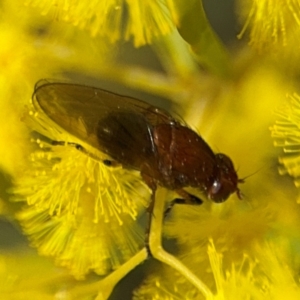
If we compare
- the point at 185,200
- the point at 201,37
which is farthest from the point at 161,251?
the point at 201,37

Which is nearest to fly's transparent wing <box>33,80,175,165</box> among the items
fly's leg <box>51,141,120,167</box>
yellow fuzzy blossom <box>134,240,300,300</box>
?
fly's leg <box>51,141,120,167</box>

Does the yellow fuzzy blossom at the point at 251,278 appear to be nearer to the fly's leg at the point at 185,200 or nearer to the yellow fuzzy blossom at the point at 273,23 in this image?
the fly's leg at the point at 185,200

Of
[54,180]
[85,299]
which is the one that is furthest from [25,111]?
[85,299]

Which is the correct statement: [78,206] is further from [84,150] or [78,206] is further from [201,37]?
[201,37]

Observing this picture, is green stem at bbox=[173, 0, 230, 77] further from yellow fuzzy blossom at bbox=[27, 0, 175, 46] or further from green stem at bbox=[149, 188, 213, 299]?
green stem at bbox=[149, 188, 213, 299]

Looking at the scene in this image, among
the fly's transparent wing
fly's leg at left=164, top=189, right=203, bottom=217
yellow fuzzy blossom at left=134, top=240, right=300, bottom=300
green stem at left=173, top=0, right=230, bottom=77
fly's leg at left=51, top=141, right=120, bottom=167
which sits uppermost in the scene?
green stem at left=173, top=0, right=230, bottom=77

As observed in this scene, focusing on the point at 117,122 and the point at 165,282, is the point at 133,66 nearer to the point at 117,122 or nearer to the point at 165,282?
the point at 117,122
